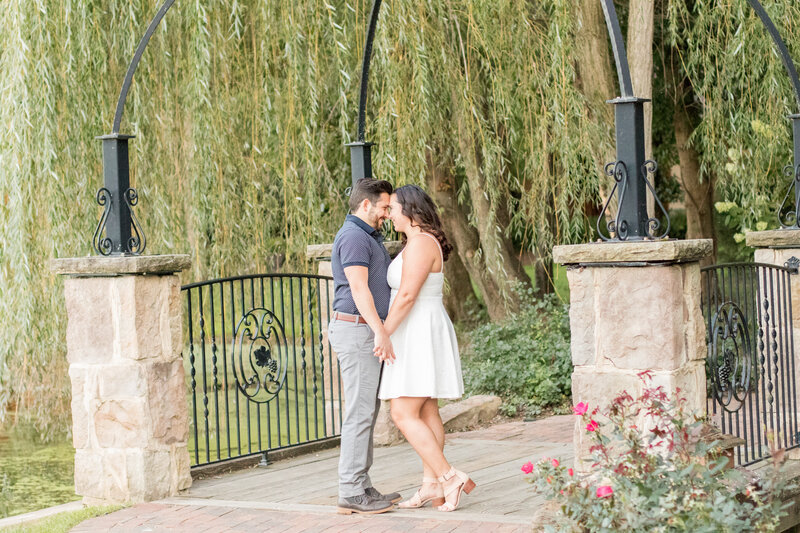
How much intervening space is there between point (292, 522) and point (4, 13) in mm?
4010

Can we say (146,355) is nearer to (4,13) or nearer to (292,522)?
(292,522)

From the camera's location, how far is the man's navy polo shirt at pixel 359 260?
5375 millimetres

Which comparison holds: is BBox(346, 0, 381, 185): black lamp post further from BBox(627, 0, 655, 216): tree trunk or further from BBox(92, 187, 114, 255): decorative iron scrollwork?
BBox(627, 0, 655, 216): tree trunk

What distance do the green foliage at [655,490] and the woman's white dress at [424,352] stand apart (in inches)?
45.6

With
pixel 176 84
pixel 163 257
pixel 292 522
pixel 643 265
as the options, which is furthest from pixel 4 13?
pixel 643 265

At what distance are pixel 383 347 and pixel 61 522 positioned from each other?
1.90 meters

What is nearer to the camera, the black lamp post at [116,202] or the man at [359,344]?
the man at [359,344]

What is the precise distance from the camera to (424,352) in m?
5.40

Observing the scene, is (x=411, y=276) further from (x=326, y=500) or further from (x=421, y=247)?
(x=326, y=500)

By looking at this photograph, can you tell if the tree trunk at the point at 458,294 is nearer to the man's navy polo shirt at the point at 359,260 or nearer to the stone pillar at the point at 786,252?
the stone pillar at the point at 786,252

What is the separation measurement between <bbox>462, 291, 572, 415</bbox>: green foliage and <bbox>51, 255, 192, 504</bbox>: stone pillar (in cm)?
459

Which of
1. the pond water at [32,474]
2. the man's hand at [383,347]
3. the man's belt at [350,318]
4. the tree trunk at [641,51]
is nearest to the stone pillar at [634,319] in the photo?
the man's hand at [383,347]

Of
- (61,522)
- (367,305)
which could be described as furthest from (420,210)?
(61,522)

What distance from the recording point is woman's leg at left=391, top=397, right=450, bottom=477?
541cm
